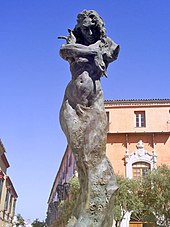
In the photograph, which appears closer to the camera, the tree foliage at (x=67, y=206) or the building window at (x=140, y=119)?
the tree foliage at (x=67, y=206)

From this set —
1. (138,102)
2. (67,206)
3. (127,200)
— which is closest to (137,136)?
(138,102)

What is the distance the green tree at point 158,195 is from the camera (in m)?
17.7

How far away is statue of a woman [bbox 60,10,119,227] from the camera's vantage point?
146 inches

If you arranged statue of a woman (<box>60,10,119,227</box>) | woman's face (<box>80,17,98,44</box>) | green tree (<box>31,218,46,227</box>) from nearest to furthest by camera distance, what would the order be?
statue of a woman (<box>60,10,119,227</box>) < woman's face (<box>80,17,98,44</box>) < green tree (<box>31,218,46,227</box>)

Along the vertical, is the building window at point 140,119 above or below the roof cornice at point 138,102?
below

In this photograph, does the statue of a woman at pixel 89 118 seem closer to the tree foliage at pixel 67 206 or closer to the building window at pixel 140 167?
the tree foliage at pixel 67 206

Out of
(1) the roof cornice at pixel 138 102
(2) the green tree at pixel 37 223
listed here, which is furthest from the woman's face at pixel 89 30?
(2) the green tree at pixel 37 223

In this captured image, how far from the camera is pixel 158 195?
1803 cm

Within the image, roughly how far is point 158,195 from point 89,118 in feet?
50.0

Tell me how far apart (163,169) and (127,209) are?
3.15m

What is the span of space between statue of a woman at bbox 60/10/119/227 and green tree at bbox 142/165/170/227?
48.6 ft

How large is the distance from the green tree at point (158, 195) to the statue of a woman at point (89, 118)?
14.8 metres

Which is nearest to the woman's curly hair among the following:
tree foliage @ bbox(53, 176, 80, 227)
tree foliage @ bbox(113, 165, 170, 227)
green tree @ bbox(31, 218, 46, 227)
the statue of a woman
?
the statue of a woman

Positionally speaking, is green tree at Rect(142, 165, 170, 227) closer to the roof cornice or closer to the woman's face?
the roof cornice
